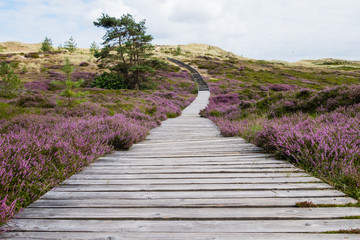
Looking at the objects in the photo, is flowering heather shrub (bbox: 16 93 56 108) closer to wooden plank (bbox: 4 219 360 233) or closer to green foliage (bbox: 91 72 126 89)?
wooden plank (bbox: 4 219 360 233)

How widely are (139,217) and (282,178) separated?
74.2 inches

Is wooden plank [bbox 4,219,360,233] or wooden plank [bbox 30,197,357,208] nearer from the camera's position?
wooden plank [bbox 4,219,360,233]

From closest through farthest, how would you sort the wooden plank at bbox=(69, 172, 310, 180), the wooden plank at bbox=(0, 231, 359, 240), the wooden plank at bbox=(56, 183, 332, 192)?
the wooden plank at bbox=(0, 231, 359, 240) → the wooden plank at bbox=(56, 183, 332, 192) → the wooden plank at bbox=(69, 172, 310, 180)

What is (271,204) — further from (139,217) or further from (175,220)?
(139,217)

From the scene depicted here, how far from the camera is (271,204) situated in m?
2.08

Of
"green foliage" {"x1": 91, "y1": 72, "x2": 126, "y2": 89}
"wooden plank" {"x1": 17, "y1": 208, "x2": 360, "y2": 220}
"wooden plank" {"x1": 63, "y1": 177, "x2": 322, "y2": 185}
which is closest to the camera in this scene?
"wooden plank" {"x1": 17, "y1": 208, "x2": 360, "y2": 220}

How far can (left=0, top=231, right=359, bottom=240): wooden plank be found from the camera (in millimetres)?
1609

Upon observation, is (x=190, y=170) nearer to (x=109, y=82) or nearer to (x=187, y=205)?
(x=187, y=205)

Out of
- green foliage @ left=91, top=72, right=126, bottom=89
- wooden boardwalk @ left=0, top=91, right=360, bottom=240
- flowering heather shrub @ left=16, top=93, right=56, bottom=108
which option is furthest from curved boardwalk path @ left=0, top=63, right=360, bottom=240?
green foliage @ left=91, top=72, right=126, bottom=89

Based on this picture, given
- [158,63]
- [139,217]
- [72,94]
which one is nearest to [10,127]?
[72,94]

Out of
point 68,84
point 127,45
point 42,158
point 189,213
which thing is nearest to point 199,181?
point 189,213

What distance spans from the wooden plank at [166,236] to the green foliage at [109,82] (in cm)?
2538

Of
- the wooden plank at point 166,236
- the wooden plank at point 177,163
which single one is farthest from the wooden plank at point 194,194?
the wooden plank at point 177,163

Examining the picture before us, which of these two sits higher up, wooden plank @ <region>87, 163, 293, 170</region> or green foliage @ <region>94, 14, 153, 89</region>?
green foliage @ <region>94, 14, 153, 89</region>
